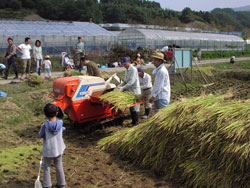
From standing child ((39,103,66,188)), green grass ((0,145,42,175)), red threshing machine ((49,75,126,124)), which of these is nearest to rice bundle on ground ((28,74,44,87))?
red threshing machine ((49,75,126,124))

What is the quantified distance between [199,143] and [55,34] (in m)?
21.4

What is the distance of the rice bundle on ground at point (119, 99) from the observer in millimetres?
6387

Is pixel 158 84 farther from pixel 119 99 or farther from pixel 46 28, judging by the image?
pixel 46 28

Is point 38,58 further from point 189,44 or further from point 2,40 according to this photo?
point 189,44

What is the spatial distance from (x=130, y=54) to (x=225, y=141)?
18402mm

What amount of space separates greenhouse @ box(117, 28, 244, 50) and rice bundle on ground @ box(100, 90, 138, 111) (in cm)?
1823

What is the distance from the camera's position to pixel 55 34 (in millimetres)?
24016

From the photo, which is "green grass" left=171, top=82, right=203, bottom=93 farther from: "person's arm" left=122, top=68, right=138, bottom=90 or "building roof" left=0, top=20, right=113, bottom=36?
"building roof" left=0, top=20, right=113, bottom=36

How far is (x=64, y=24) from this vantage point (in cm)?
2898

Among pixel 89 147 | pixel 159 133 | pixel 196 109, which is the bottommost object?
pixel 89 147

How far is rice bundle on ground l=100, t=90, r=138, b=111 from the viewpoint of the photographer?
6.39m

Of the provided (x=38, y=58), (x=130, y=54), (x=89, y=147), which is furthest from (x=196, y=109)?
(x=130, y=54)

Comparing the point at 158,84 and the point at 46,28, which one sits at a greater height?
the point at 46,28

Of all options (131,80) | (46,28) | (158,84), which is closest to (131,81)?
(131,80)
